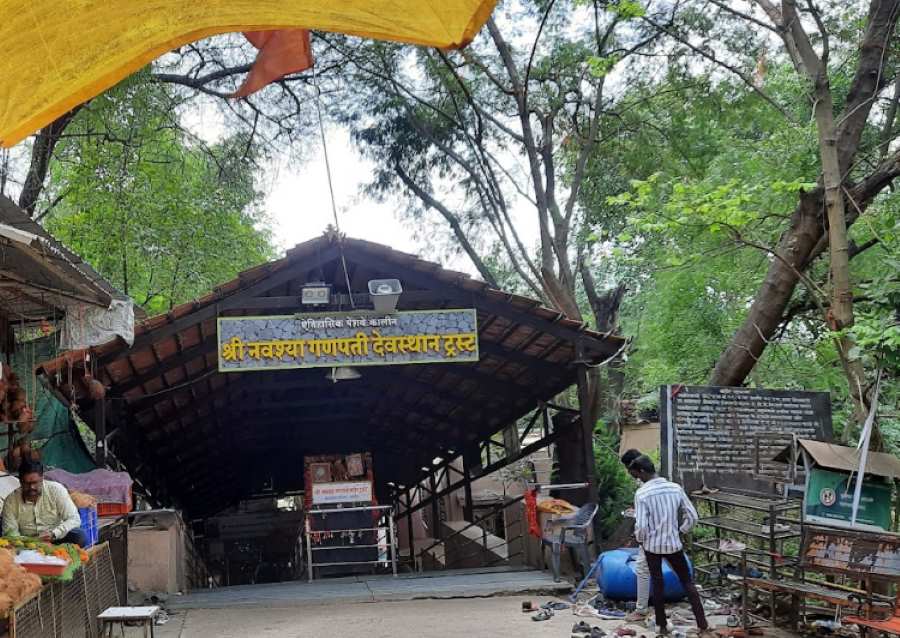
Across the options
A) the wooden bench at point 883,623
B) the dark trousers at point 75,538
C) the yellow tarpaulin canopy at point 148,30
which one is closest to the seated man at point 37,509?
the dark trousers at point 75,538

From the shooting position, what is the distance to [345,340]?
10.1 metres

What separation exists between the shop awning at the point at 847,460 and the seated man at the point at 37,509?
5838mm

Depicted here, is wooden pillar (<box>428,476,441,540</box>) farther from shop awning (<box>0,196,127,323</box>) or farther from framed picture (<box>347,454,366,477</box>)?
shop awning (<box>0,196,127,323</box>)

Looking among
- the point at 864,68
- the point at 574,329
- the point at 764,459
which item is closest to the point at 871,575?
the point at 764,459

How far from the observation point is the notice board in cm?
854

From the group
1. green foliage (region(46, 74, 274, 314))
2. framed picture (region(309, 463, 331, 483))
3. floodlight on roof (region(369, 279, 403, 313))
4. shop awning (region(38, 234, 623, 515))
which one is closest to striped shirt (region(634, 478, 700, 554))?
shop awning (region(38, 234, 623, 515))

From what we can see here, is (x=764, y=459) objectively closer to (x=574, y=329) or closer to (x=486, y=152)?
(x=574, y=329)

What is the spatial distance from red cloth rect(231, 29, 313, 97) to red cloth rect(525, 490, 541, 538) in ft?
23.6

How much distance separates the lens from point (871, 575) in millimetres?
5879

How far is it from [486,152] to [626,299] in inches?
312

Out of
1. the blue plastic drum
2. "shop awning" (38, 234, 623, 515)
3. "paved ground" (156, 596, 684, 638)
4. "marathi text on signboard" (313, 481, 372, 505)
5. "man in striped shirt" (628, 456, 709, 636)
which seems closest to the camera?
"man in striped shirt" (628, 456, 709, 636)

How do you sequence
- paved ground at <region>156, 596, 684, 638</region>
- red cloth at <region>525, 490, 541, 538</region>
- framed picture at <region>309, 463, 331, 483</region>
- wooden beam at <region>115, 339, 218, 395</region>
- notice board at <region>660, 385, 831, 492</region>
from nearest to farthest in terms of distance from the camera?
paved ground at <region>156, 596, 684, 638</region> < notice board at <region>660, 385, 831, 492</region> < red cloth at <region>525, 490, 541, 538</region> < wooden beam at <region>115, 339, 218, 395</region> < framed picture at <region>309, 463, 331, 483</region>

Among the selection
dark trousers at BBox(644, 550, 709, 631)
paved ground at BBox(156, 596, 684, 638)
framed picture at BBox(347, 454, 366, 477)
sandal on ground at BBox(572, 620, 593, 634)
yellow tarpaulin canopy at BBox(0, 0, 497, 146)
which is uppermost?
yellow tarpaulin canopy at BBox(0, 0, 497, 146)

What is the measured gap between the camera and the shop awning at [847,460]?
667cm
